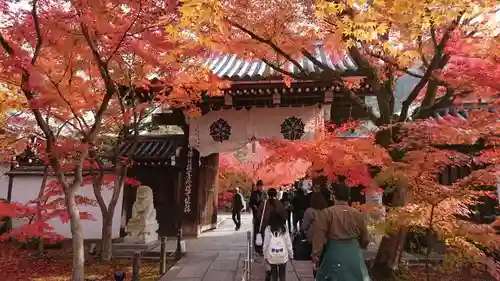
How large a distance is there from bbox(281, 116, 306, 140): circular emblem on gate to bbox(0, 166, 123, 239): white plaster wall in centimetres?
693

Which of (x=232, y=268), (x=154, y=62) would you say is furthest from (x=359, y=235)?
(x=154, y=62)

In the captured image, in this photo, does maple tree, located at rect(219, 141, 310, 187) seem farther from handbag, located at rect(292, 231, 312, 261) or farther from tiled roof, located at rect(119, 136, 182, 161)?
handbag, located at rect(292, 231, 312, 261)

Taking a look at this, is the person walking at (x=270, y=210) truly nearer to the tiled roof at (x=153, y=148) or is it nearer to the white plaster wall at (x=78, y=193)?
the tiled roof at (x=153, y=148)

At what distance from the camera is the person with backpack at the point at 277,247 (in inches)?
233

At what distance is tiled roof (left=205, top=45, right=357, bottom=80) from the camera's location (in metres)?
11.7

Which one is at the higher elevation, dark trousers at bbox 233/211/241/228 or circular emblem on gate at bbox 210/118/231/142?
circular emblem on gate at bbox 210/118/231/142

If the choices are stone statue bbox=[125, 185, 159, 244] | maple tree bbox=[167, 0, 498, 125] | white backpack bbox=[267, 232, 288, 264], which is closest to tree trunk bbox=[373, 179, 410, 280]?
maple tree bbox=[167, 0, 498, 125]

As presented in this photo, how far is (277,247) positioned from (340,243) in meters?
1.85

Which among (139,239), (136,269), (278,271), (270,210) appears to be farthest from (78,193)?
(278,271)

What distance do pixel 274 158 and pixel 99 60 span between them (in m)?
6.06

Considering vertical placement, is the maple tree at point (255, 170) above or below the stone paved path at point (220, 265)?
above

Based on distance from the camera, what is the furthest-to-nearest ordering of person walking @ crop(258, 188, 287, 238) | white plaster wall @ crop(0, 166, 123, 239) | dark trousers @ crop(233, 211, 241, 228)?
dark trousers @ crop(233, 211, 241, 228), white plaster wall @ crop(0, 166, 123, 239), person walking @ crop(258, 188, 287, 238)

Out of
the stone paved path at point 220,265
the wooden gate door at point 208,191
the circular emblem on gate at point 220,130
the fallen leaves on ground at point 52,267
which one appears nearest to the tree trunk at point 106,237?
the fallen leaves on ground at point 52,267

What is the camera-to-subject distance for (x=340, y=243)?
4254mm
